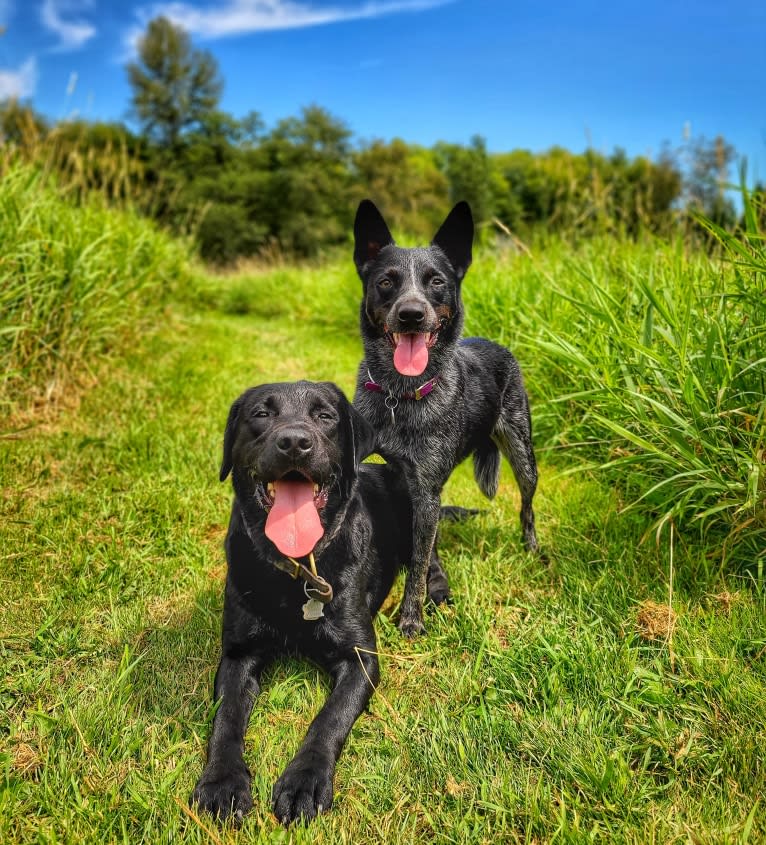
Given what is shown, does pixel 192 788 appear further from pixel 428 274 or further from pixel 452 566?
pixel 428 274

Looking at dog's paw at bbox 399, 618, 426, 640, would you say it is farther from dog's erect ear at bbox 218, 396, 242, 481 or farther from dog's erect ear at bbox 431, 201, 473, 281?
dog's erect ear at bbox 431, 201, 473, 281

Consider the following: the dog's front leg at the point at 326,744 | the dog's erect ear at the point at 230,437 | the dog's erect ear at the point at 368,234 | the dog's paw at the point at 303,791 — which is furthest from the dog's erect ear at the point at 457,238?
the dog's paw at the point at 303,791

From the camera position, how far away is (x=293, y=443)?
207 cm

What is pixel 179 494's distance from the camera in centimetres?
391

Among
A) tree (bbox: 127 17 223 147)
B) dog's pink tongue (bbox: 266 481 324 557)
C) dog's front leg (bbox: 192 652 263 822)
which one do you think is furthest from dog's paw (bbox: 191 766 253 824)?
tree (bbox: 127 17 223 147)

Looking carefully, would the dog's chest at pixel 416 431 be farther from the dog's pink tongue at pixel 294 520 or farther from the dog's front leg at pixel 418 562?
the dog's pink tongue at pixel 294 520

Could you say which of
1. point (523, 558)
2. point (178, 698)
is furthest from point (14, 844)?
point (523, 558)

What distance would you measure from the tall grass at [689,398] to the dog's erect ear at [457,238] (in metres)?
0.74

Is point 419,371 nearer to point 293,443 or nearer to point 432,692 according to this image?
point 293,443

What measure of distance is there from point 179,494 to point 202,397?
207 cm

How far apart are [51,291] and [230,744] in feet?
14.1

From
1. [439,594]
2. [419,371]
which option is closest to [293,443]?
[419,371]

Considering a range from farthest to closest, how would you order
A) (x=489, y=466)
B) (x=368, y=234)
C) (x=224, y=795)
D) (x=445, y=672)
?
(x=489, y=466)
(x=368, y=234)
(x=445, y=672)
(x=224, y=795)

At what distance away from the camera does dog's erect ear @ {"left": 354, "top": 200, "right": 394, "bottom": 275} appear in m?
3.09
